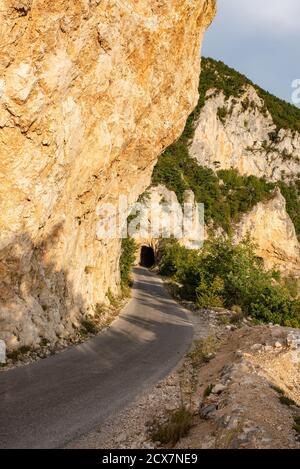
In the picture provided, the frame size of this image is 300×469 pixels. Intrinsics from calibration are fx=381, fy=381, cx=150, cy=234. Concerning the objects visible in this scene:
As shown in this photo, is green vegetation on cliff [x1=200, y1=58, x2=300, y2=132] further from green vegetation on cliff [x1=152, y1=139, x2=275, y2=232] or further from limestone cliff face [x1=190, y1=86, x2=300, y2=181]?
green vegetation on cliff [x1=152, y1=139, x2=275, y2=232]

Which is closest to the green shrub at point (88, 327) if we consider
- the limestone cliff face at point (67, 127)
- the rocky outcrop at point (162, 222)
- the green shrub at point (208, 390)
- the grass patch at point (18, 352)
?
the limestone cliff face at point (67, 127)

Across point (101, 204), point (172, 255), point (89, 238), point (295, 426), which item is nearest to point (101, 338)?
point (89, 238)

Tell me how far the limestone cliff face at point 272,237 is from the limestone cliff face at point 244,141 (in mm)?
14636

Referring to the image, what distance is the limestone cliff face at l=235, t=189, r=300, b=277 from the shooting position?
Result: 80.8m

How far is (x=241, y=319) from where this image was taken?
2327 cm

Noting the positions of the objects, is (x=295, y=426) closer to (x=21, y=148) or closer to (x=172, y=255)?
(x=21, y=148)

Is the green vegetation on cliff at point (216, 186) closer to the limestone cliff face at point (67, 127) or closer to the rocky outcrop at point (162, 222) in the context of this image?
the rocky outcrop at point (162, 222)

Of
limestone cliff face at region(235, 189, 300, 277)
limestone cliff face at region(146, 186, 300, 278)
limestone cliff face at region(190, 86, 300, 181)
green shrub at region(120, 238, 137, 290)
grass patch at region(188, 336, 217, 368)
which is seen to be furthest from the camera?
limestone cliff face at region(190, 86, 300, 181)

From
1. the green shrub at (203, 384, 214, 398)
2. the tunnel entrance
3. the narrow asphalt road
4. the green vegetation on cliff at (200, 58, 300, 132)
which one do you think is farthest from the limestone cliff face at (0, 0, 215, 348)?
the green vegetation on cliff at (200, 58, 300, 132)

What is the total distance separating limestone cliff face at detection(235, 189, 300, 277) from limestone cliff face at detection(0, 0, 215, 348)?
6144 centimetres

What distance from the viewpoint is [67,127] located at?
46.9ft

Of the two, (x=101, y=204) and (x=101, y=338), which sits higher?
(x=101, y=204)

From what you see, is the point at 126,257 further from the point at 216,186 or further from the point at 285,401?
the point at 216,186
